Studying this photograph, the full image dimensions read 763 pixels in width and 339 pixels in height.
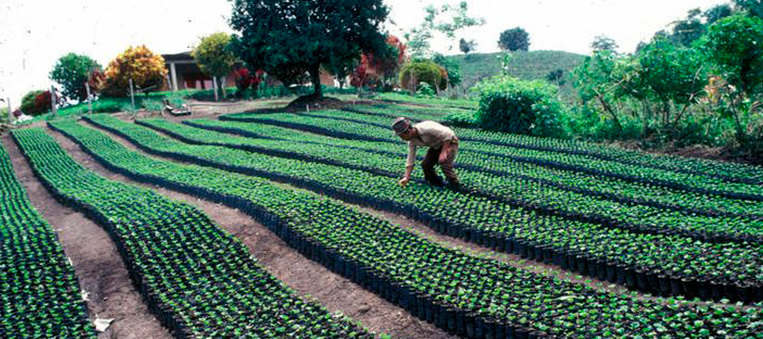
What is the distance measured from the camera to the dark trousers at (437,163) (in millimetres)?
9186

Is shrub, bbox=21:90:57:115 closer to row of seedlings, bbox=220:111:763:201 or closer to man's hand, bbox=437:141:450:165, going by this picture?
row of seedlings, bbox=220:111:763:201

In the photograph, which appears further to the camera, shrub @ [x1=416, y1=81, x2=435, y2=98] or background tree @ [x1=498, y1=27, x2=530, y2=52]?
background tree @ [x1=498, y1=27, x2=530, y2=52]

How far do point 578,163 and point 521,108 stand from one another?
555cm

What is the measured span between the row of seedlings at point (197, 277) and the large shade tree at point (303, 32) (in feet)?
44.8

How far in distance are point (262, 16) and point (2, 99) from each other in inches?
560

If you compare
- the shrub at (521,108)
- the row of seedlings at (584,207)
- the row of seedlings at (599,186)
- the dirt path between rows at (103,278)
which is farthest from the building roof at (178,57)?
the dirt path between rows at (103,278)

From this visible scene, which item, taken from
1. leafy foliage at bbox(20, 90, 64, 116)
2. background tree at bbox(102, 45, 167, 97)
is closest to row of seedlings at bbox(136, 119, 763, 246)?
background tree at bbox(102, 45, 167, 97)

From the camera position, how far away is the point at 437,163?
948 cm

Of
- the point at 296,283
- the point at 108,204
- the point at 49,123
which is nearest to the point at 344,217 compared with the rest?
the point at 296,283

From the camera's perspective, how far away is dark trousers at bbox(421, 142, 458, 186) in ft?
30.1

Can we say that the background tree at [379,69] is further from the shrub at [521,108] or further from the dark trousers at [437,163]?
the dark trousers at [437,163]

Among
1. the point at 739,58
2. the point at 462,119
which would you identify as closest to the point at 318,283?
the point at 739,58

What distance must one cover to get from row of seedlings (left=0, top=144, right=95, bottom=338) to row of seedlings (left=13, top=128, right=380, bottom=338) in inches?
31.4

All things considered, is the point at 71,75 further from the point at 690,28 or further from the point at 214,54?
the point at 690,28
